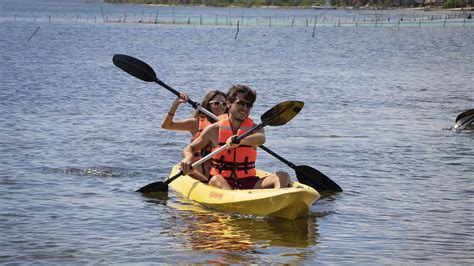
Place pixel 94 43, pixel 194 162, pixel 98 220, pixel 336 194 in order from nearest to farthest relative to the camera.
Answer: pixel 98 220
pixel 194 162
pixel 336 194
pixel 94 43

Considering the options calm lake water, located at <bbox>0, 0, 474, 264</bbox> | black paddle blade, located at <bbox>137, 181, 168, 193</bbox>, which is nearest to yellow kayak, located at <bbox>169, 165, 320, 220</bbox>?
calm lake water, located at <bbox>0, 0, 474, 264</bbox>

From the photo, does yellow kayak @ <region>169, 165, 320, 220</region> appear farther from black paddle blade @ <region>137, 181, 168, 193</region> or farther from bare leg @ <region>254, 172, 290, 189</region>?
black paddle blade @ <region>137, 181, 168, 193</region>

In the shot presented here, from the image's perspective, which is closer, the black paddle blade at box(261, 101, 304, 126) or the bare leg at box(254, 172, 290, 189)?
the bare leg at box(254, 172, 290, 189)

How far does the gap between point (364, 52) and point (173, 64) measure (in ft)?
53.3

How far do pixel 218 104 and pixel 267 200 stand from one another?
195 centimetres

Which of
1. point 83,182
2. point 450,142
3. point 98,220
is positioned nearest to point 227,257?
point 98,220

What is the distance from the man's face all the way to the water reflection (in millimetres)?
1223

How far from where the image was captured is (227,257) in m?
9.78

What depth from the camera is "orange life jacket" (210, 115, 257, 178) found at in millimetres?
11359

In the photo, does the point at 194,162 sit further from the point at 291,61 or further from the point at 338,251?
the point at 291,61

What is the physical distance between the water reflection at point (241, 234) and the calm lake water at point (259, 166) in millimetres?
23

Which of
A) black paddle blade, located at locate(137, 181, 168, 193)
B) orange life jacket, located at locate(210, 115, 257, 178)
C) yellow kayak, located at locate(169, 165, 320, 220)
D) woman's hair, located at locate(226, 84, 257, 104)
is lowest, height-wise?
black paddle blade, located at locate(137, 181, 168, 193)

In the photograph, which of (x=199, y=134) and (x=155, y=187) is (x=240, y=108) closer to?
(x=199, y=134)

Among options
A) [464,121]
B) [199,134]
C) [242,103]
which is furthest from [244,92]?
[464,121]
